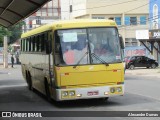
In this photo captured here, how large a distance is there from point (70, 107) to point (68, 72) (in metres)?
1.33

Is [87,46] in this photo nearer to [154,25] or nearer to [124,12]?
[154,25]

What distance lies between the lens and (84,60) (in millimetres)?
14945

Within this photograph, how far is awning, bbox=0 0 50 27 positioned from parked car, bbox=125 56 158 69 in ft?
89.5

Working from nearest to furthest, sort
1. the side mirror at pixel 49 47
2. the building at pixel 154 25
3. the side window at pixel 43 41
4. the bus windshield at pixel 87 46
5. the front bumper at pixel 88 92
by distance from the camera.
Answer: the front bumper at pixel 88 92 < the bus windshield at pixel 87 46 < the side mirror at pixel 49 47 < the side window at pixel 43 41 < the building at pixel 154 25

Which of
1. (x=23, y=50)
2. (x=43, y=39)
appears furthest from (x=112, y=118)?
(x=23, y=50)

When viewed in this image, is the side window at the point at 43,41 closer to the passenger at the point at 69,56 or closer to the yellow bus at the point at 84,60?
the yellow bus at the point at 84,60

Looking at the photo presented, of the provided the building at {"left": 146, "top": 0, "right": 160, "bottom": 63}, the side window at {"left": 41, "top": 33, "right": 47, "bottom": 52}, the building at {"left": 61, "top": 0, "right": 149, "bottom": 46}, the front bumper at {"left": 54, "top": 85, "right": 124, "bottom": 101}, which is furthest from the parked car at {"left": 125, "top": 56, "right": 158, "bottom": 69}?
the front bumper at {"left": 54, "top": 85, "right": 124, "bottom": 101}

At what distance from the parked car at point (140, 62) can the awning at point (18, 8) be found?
2728 centimetres

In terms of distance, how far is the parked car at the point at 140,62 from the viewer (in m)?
49.4

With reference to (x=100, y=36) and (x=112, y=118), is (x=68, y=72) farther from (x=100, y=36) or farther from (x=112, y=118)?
(x=112, y=118)

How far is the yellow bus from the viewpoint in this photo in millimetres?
14773

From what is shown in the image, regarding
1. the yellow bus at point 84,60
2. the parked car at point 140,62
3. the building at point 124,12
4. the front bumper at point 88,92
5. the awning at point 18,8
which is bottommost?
the parked car at point 140,62

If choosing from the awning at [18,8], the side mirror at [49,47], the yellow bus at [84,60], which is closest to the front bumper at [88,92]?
the yellow bus at [84,60]

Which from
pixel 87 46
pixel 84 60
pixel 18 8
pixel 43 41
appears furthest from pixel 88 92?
pixel 18 8
